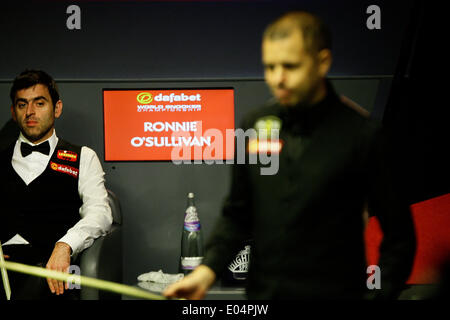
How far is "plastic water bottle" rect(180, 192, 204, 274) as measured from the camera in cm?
255

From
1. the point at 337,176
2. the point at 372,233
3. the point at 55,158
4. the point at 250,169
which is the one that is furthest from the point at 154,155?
the point at 337,176

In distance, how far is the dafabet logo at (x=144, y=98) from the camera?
2.64 m

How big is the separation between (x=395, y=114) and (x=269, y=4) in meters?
0.98

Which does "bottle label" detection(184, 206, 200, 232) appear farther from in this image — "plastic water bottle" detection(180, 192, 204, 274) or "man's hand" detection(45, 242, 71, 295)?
"man's hand" detection(45, 242, 71, 295)

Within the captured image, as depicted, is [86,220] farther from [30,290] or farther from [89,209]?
[30,290]

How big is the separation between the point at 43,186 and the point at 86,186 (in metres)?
0.21

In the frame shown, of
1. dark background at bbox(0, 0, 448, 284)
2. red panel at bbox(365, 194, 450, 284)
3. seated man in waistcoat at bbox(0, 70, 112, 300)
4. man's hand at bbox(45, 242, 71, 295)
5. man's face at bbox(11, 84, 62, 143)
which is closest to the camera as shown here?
man's hand at bbox(45, 242, 71, 295)

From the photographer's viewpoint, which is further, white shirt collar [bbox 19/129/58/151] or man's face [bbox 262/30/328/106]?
white shirt collar [bbox 19/129/58/151]

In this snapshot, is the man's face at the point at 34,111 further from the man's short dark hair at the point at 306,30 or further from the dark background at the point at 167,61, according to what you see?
the man's short dark hair at the point at 306,30

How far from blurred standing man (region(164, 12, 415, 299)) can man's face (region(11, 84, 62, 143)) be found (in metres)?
1.49

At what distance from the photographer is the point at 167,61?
2.67 m

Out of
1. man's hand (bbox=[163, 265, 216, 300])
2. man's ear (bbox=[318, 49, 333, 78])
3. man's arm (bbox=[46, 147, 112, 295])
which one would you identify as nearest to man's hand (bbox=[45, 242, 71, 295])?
man's arm (bbox=[46, 147, 112, 295])

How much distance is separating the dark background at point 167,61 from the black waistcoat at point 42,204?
1.20ft
